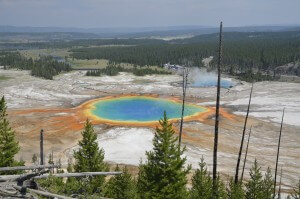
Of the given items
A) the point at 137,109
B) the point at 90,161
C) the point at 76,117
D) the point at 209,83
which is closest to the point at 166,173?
the point at 90,161

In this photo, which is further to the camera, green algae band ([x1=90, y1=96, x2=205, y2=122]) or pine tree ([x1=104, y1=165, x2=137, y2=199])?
green algae band ([x1=90, y1=96, x2=205, y2=122])

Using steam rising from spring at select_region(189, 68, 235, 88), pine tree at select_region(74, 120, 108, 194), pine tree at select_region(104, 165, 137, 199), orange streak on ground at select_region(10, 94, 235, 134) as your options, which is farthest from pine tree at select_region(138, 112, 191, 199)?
steam rising from spring at select_region(189, 68, 235, 88)

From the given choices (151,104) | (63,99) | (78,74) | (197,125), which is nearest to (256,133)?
(197,125)

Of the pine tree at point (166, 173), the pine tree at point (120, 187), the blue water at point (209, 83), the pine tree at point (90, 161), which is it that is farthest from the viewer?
the blue water at point (209, 83)

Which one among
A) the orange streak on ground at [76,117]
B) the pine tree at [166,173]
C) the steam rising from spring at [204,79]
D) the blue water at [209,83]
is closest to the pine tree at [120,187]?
the pine tree at [166,173]

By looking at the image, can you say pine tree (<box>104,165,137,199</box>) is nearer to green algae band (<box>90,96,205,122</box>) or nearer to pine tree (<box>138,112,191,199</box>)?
pine tree (<box>138,112,191,199</box>)

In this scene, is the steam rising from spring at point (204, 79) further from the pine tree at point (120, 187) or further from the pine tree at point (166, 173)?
the pine tree at point (166, 173)

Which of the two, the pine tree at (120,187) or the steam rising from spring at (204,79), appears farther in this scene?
the steam rising from spring at (204,79)

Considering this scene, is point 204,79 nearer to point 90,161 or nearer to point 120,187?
point 90,161

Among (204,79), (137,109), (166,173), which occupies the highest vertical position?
(166,173)
